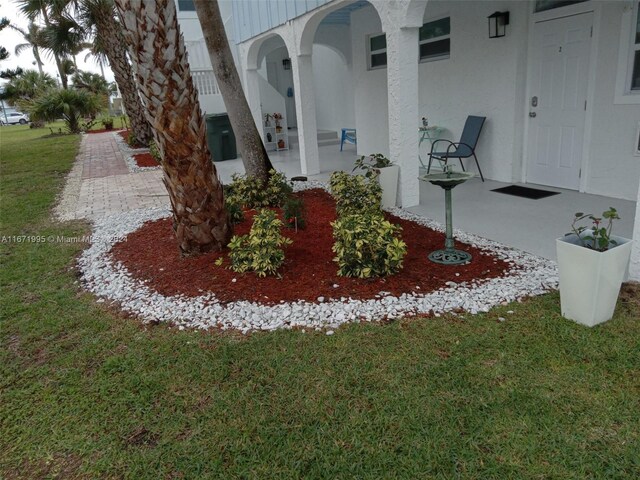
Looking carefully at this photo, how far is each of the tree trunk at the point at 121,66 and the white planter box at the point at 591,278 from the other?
13.5 m

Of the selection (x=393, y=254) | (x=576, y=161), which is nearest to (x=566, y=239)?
(x=393, y=254)

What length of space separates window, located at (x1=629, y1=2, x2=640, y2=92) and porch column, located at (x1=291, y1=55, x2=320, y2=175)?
17.0ft

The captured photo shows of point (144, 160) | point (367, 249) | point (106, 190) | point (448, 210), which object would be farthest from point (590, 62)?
point (144, 160)

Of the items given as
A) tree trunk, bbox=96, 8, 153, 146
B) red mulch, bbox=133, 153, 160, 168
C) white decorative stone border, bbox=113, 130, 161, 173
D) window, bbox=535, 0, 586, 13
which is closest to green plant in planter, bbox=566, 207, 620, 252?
window, bbox=535, 0, 586, 13

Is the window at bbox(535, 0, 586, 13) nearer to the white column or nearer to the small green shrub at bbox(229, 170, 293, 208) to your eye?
the white column

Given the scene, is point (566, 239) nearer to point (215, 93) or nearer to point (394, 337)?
point (394, 337)

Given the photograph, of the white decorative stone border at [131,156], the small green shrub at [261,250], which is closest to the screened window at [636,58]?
the small green shrub at [261,250]

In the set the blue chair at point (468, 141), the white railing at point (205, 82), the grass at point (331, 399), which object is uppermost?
the white railing at point (205, 82)

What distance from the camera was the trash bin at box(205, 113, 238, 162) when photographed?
39.3 ft

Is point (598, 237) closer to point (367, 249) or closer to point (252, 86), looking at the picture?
point (367, 249)

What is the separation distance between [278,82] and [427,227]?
15187 millimetres

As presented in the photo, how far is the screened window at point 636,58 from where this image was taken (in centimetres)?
518

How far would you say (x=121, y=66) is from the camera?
49.6 feet

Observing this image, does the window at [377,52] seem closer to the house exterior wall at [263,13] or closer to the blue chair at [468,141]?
the house exterior wall at [263,13]
